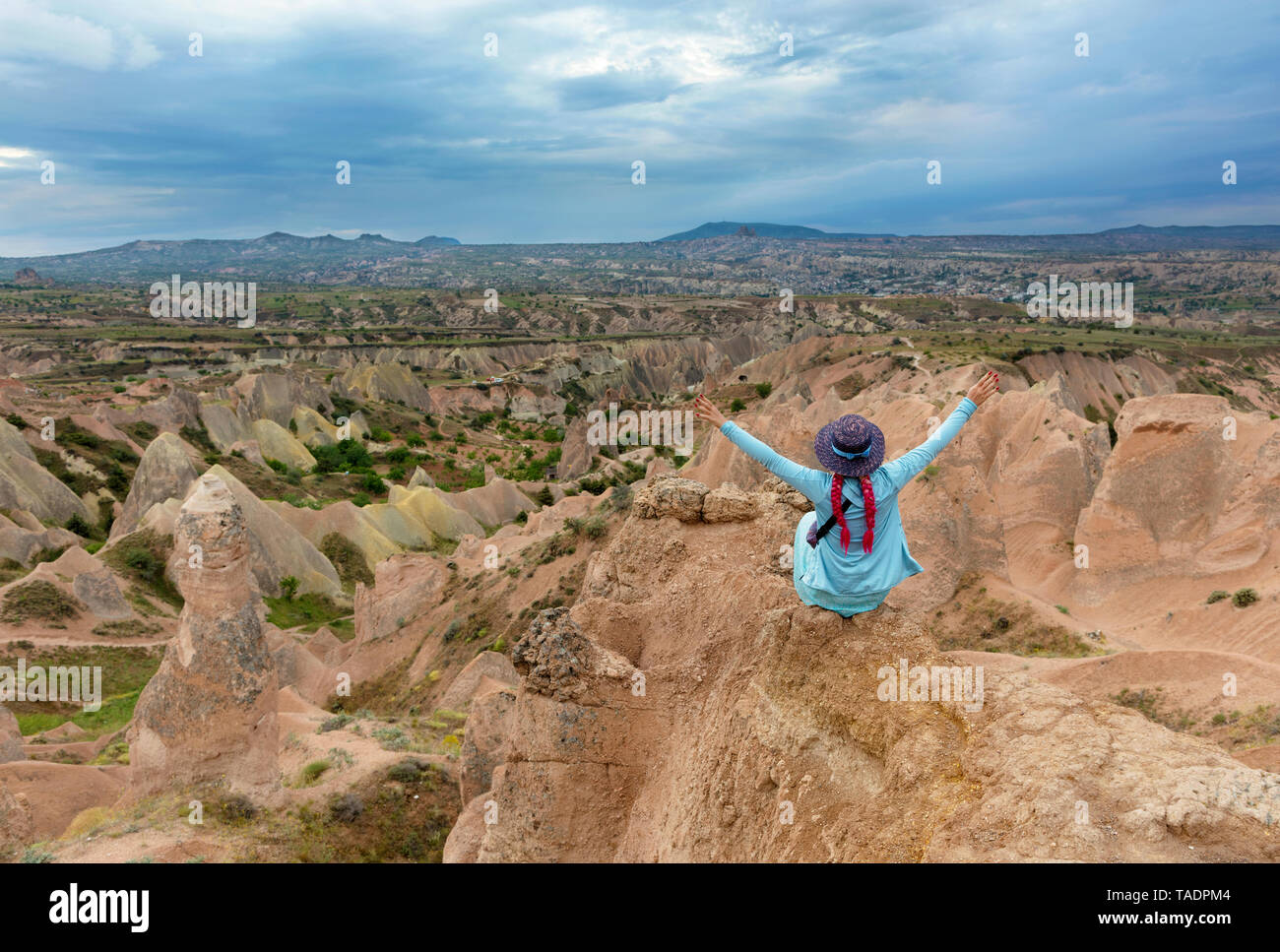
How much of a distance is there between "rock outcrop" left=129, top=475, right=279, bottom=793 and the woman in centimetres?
960

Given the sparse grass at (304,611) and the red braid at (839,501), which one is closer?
the red braid at (839,501)

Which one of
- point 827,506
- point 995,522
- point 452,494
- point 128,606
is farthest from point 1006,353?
point 827,506

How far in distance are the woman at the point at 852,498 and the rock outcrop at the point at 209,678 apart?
31.5ft

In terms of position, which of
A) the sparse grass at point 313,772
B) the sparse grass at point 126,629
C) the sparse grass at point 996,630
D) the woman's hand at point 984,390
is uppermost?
the woman's hand at point 984,390

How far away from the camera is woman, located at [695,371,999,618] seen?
5.12 meters

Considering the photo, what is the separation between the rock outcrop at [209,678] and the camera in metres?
12.1

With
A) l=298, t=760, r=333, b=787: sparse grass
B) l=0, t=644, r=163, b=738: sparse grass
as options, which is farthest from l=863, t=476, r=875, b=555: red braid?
l=0, t=644, r=163, b=738: sparse grass

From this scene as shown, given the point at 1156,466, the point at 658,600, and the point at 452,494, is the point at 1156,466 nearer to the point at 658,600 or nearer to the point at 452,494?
the point at 658,600

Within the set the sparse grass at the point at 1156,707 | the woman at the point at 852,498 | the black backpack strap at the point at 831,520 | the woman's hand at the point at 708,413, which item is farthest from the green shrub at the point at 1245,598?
the woman's hand at the point at 708,413

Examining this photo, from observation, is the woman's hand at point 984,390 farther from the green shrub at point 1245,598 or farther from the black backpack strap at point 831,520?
the green shrub at point 1245,598

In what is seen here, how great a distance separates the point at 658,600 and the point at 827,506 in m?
5.06

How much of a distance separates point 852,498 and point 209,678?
36.5ft

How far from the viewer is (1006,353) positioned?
266 feet

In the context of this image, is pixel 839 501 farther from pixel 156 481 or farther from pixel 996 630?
pixel 156 481
